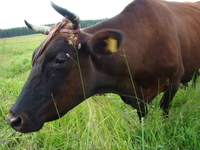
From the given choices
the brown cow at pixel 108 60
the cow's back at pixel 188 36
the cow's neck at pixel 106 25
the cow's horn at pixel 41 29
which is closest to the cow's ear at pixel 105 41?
the brown cow at pixel 108 60

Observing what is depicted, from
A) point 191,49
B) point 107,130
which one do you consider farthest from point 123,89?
point 191,49

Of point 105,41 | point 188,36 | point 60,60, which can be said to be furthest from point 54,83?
point 188,36

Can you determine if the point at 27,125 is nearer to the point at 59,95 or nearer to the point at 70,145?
the point at 59,95

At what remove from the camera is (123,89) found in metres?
2.75

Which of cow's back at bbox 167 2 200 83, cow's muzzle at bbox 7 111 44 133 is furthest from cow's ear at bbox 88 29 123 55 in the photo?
cow's back at bbox 167 2 200 83

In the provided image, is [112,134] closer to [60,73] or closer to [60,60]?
[60,73]

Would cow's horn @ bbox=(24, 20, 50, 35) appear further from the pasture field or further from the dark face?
the pasture field

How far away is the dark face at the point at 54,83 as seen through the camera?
1912 millimetres

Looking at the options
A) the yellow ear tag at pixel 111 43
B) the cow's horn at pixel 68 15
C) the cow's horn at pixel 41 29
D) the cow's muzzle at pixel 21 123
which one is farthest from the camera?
the cow's horn at pixel 41 29

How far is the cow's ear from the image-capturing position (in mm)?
2014

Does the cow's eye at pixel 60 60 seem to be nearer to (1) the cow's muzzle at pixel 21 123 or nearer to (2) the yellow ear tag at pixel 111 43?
(2) the yellow ear tag at pixel 111 43

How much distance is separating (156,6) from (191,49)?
1.08 metres

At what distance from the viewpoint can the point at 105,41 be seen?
2.12m

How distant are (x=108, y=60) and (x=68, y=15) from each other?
0.75m
